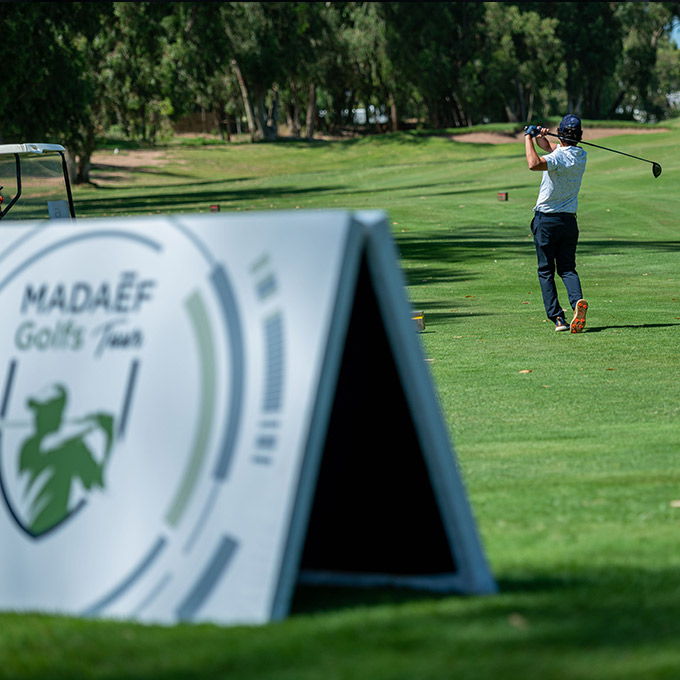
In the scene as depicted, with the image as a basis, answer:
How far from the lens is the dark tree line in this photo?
36.4 meters

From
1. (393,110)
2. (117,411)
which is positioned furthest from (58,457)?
(393,110)

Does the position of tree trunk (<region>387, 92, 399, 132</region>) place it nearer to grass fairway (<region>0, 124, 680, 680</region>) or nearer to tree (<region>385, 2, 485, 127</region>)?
tree (<region>385, 2, 485, 127</region>)

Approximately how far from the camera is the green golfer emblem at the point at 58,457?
11.4ft

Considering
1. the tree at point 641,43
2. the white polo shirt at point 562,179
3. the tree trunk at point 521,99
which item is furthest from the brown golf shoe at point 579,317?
the tree at point 641,43

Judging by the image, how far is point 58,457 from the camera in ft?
11.6

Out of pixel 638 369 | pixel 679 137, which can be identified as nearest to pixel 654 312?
pixel 638 369

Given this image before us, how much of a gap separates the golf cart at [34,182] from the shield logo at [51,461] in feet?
47.6

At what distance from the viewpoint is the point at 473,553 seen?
3.46 meters

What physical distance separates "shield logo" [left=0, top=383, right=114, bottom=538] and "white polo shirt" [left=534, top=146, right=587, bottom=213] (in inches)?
314

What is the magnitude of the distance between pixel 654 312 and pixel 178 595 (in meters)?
10.7

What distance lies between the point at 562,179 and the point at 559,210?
359 mm

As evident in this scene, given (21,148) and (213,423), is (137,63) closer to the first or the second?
(21,148)

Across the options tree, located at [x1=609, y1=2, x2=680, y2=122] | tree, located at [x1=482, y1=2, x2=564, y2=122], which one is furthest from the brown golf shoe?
tree, located at [x1=609, y1=2, x2=680, y2=122]

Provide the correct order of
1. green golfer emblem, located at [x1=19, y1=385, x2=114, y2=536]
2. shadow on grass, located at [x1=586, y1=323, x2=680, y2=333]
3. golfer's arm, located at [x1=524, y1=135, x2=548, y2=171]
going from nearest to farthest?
green golfer emblem, located at [x1=19, y1=385, x2=114, y2=536] < golfer's arm, located at [x1=524, y1=135, x2=548, y2=171] < shadow on grass, located at [x1=586, y1=323, x2=680, y2=333]
